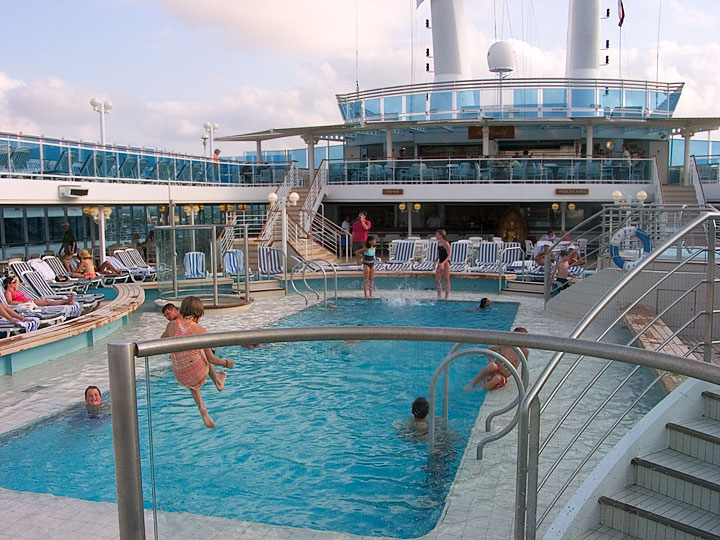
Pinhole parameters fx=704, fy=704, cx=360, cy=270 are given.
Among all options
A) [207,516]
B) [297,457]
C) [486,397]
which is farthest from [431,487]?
[207,516]

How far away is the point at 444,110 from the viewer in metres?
26.5

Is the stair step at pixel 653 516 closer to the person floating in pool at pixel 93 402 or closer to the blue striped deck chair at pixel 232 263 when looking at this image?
the person floating in pool at pixel 93 402

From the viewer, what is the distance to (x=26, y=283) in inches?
477

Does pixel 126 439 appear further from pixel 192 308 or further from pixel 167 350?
pixel 192 308

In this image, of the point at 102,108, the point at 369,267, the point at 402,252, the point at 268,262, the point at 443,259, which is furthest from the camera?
the point at 102,108

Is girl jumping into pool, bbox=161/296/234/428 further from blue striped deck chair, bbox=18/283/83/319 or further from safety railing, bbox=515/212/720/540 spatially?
blue striped deck chair, bbox=18/283/83/319

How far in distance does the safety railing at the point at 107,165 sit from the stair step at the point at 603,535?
14276mm

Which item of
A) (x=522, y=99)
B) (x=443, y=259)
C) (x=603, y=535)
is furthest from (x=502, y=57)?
(x=603, y=535)

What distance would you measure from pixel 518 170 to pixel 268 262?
11.1 metres

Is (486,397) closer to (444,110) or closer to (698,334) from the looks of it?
(698,334)

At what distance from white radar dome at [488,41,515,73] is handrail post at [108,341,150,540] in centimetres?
2938

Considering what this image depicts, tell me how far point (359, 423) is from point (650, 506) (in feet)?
4.30

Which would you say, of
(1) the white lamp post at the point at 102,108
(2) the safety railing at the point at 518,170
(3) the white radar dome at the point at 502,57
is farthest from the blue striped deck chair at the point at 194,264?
(3) the white radar dome at the point at 502,57

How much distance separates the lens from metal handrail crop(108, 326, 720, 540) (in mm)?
2031
